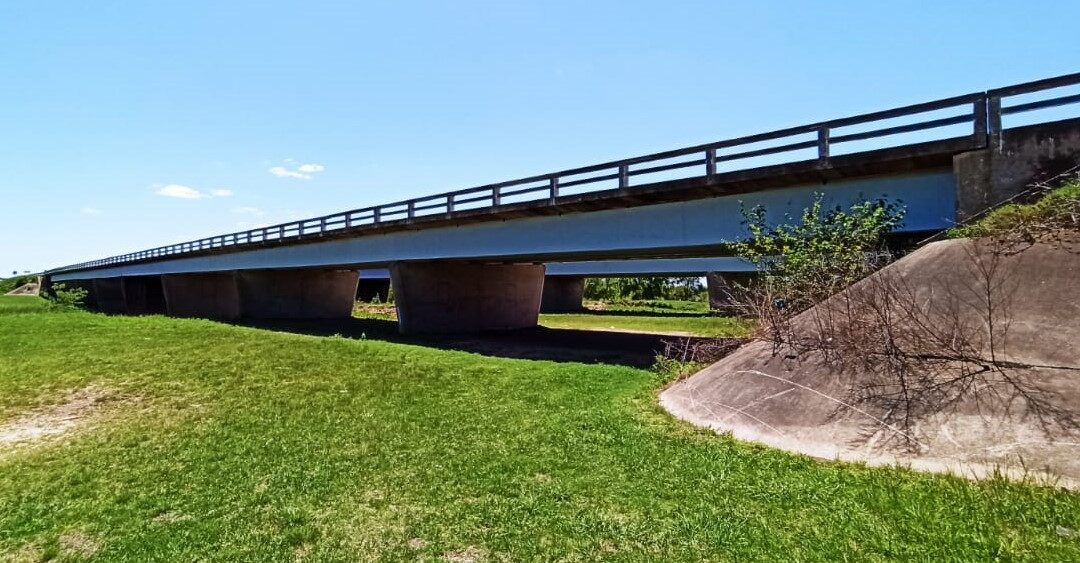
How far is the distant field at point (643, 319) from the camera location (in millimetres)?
27327

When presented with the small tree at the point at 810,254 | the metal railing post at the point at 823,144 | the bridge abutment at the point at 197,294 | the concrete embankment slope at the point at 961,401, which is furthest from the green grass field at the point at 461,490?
the bridge abutment at the point at 197,294

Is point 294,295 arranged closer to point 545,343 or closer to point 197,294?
point 197,294

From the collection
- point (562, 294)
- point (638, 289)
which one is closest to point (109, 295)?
point (562, 294)

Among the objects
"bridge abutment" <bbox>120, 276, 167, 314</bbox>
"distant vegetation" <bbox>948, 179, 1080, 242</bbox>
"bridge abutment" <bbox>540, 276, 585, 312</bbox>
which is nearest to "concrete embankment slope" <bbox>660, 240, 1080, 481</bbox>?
"distant vegetation" <bbox>948, 179, 1080, 242</bbox>

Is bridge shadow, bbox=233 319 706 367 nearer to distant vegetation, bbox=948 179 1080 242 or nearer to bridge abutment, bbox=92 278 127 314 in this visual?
distant vegetation, bbox=948 179 1080 242

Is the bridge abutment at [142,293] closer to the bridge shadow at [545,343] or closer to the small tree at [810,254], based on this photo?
the bridge shadow at [545,343]

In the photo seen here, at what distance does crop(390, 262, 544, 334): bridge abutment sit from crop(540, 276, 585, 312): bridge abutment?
27064 millimetres

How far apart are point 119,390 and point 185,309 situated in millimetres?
45089

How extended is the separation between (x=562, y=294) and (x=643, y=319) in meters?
19.5

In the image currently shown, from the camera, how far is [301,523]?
6.12 meters

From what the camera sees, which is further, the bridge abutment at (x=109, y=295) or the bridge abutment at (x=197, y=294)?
the bridge abutment at (x=109, y=295)

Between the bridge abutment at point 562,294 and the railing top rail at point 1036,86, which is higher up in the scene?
the railing top rail at point 1036,86

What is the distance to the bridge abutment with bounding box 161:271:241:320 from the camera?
52.0 m

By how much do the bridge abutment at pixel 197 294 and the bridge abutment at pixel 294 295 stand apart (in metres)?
9.19
